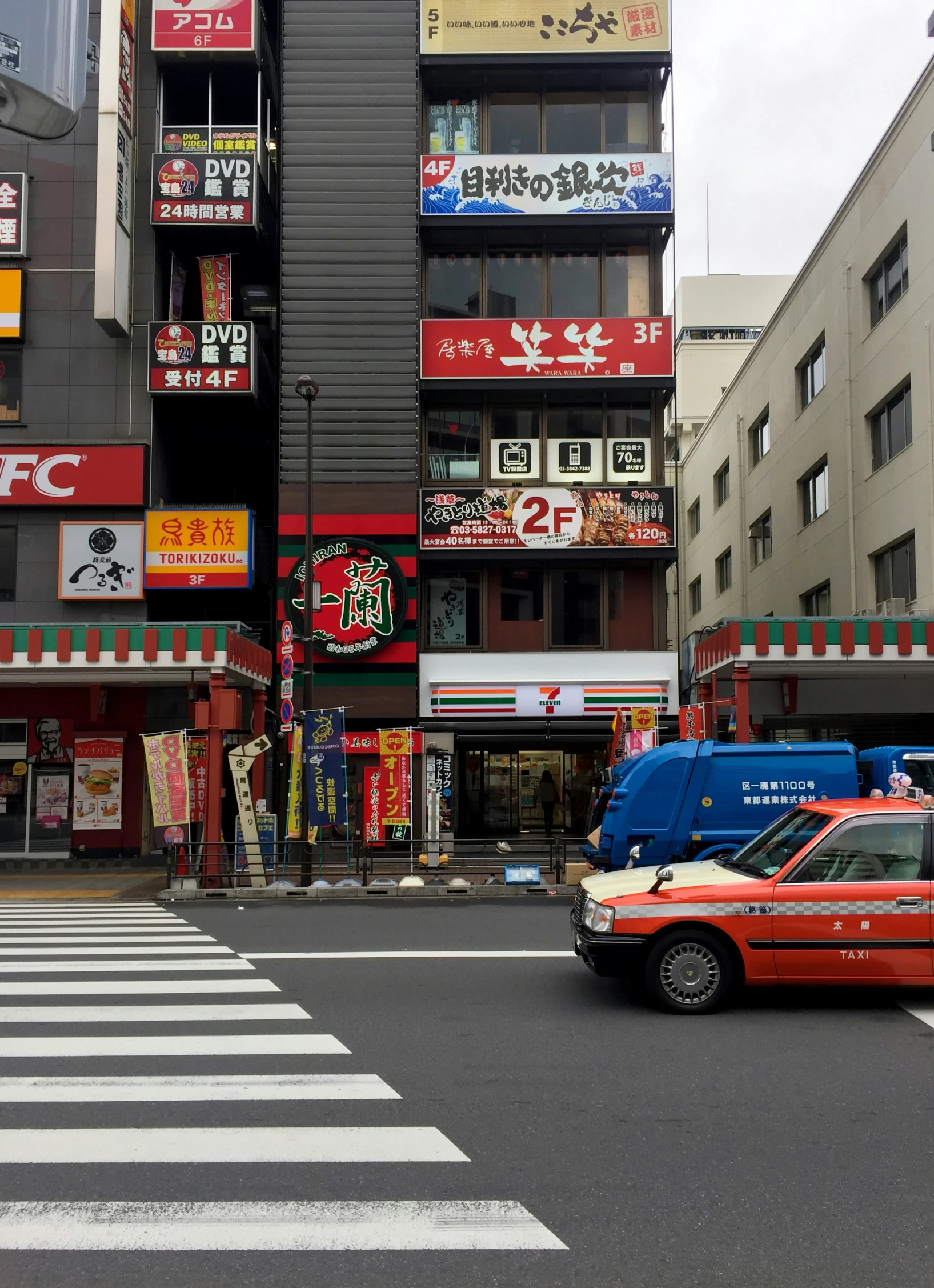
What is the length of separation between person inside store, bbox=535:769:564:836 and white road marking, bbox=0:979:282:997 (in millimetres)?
18091

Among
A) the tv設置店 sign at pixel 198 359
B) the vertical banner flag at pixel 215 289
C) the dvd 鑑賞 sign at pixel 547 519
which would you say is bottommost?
the dvd 鑑賞 sign at pixel 547 519

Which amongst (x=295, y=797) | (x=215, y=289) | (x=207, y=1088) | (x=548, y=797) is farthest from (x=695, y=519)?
(x=207, y=1088)

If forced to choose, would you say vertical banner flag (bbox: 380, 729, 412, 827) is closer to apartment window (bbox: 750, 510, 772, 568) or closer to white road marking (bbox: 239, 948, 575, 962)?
white road marking (bbox: 239, 948, 575, 962)

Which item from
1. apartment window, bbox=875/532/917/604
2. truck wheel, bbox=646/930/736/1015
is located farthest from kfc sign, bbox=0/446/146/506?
truck wheel, bbox=646/930/736/1015

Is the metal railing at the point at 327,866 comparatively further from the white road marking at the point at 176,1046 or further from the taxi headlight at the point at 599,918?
the white road marking at the point at 176,1046

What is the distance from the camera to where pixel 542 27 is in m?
28.1

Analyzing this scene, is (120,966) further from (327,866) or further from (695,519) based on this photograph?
(695,519)

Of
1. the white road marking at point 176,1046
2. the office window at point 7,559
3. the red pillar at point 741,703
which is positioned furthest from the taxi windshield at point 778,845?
the office window at point 7,559

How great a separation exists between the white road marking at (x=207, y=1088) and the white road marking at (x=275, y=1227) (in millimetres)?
1580

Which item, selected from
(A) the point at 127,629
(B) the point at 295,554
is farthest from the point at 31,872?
(B) the point at 295,554

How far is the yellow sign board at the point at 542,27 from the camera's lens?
27875 mm

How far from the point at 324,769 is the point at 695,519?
34286mm

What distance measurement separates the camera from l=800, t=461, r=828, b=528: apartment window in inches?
1207

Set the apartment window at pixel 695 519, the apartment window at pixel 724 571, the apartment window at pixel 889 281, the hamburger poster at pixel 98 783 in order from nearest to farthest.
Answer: the hamburger poster at pixel 98 783 < the apartment window at pixel 889 281 < the apartment window at pixel 724 571 < the apartment window at pixel 695 519
